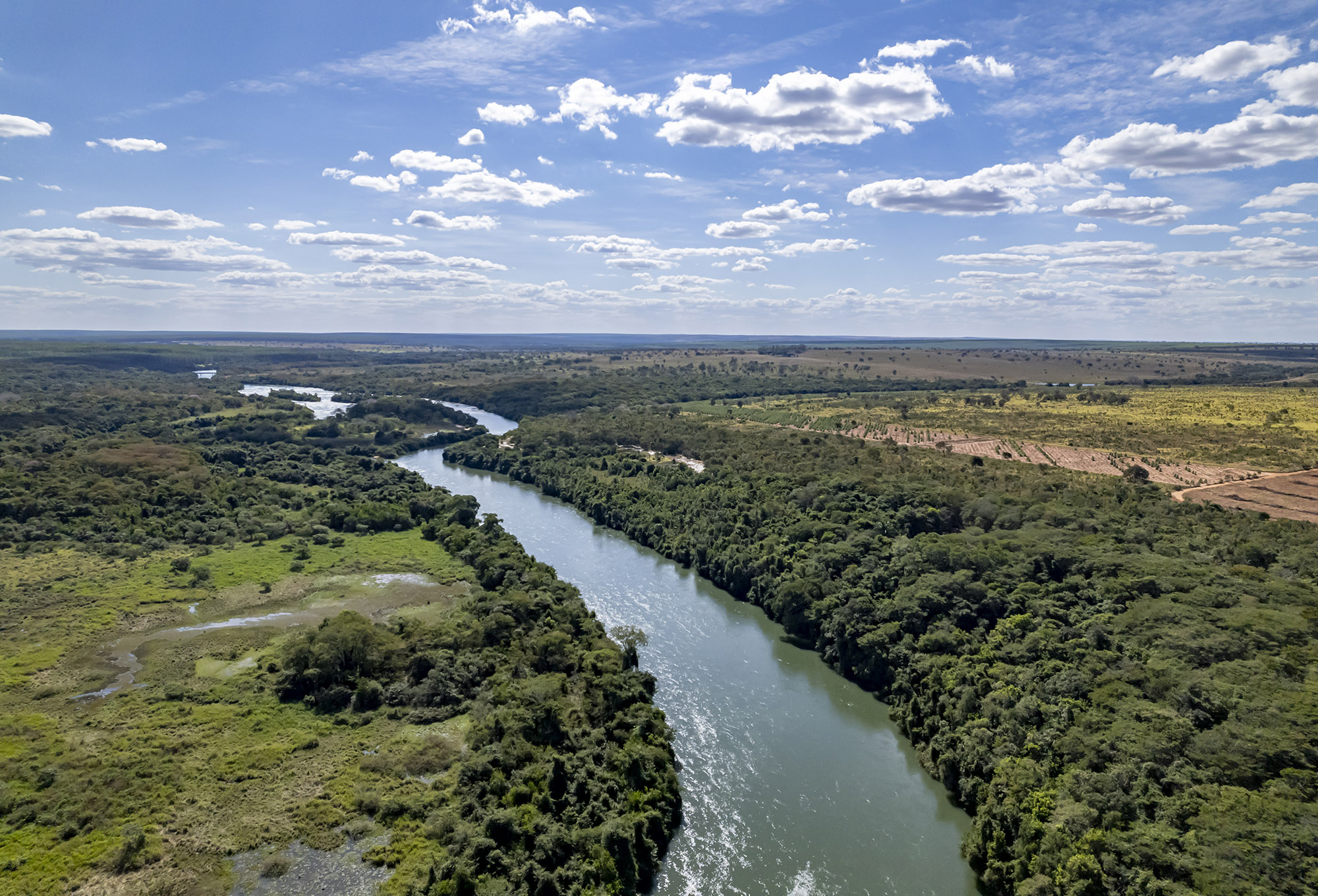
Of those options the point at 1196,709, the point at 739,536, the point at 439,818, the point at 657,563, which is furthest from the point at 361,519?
the point at 1196,709

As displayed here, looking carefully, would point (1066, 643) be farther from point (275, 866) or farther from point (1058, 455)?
point (1058, 455)

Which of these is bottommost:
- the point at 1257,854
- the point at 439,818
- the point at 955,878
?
the point at 955,878

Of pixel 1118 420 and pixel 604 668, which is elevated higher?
pixel 1118 420

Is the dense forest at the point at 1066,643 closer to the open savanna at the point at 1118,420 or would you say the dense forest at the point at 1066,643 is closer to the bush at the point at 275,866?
the open savanna at the point at 1118,420

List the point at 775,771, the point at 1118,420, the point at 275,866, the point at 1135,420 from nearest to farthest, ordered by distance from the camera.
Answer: the point at 275,866 → the point at 775,771 → the point at 1135,420 → the point at 1118,420

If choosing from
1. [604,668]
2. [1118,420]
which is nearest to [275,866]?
[604,668]

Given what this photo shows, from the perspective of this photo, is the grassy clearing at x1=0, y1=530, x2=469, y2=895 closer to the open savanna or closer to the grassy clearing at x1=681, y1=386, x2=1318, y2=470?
the open savanna

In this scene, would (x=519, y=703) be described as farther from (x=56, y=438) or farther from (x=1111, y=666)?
(x=56, y=438)
